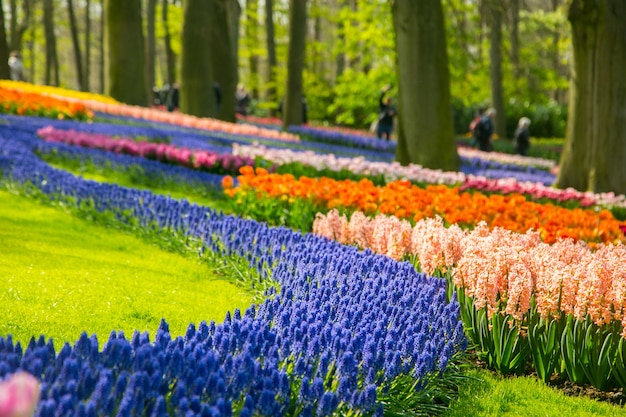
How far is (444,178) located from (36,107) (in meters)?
10.8

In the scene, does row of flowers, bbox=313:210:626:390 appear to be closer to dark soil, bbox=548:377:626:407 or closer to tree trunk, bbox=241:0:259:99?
dark soil, bbox=548:377:626:407

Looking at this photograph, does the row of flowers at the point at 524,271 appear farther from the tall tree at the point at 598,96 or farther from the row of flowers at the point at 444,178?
the tall tree at the point at 598,96

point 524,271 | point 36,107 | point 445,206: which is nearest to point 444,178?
point 445,206

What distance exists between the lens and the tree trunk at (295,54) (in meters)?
23.6

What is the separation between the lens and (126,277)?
6371 millimetres

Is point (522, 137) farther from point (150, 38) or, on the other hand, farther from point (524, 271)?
point (524, 271)

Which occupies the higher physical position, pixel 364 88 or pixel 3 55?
pixel 3 55

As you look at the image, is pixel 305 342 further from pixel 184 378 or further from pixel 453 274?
pixel 453 274

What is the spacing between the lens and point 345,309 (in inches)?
168

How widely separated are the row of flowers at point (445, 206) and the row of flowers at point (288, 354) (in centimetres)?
228

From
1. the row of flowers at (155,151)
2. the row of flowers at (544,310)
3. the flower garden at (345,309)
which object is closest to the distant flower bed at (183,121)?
the row of flowers at (155,151)

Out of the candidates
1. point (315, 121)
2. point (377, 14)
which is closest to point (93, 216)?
point (377, 14)

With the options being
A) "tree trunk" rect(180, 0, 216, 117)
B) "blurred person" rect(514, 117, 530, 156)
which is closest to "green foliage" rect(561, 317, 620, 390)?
"tree trunk" rect(180, 0, 216, 117)

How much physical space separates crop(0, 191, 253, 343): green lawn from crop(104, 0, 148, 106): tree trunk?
16745mm
